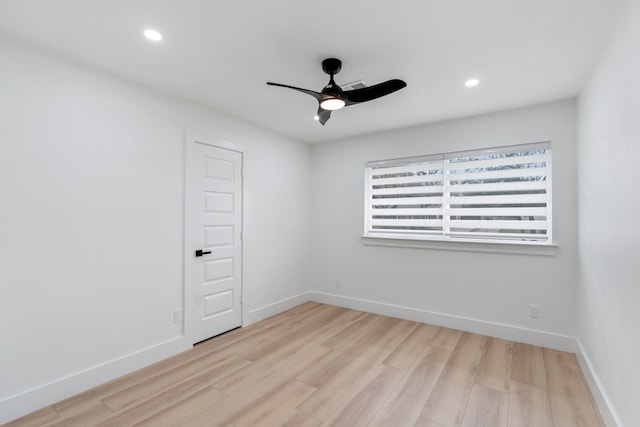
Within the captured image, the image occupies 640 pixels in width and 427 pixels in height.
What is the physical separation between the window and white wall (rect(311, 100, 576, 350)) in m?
0.12

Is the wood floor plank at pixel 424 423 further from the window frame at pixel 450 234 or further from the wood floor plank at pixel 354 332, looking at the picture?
the window frame at pixel 450 234

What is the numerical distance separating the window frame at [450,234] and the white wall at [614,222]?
18.9 inches

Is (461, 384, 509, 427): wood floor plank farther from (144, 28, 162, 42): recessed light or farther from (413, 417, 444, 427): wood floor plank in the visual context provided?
(144, 28, 162, 42): recessed light

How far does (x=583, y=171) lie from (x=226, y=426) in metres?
3.58

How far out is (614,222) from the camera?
72.5 inches

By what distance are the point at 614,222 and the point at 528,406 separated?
141 cm

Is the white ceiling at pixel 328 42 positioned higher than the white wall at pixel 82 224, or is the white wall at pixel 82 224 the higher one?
the white ceiling at pixel 328 42

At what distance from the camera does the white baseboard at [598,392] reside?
5.94 ft

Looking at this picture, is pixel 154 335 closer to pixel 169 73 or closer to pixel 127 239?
pixel 127 239

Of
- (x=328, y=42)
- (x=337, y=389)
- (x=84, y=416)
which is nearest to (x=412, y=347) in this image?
(x=337, y=389)

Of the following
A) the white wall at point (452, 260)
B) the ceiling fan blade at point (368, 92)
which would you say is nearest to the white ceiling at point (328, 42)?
the ceiling fan blade at point (368, 92)

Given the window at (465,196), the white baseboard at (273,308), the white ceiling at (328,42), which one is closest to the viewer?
the white ceiling at (328,42)

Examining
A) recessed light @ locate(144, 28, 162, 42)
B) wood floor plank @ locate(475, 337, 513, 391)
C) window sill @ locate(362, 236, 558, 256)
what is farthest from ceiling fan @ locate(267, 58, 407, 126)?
wood floor plank @ locate(475, 337, 513, 391)

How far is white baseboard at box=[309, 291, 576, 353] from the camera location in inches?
118
